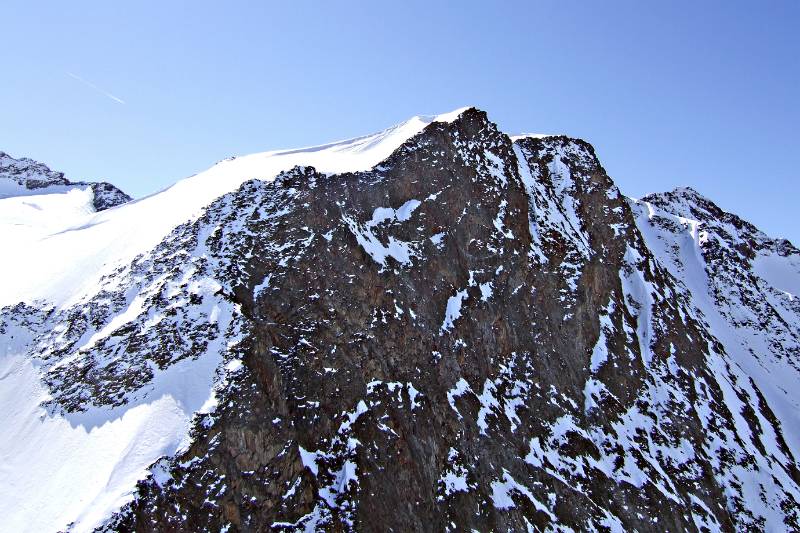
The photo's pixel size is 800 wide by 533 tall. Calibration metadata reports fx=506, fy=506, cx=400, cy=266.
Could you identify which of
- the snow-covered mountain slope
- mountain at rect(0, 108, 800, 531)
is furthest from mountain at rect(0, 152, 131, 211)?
mountain at rect(0, 108, 800, 531)

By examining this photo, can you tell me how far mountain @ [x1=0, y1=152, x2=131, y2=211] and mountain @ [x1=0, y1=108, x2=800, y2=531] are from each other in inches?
1866

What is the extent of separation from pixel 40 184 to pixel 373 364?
101521 millimetres

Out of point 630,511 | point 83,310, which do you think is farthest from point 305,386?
point 630,511

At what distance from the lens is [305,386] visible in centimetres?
2728

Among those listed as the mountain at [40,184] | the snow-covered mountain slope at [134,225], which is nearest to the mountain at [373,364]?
the snow-covered mountain slope at [134,225]

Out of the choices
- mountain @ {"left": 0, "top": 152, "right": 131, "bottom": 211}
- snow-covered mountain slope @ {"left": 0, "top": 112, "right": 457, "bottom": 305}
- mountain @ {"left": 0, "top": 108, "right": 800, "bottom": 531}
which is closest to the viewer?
mountain @ {"left": 0, "top": 108, "right": 800, "bottom": 531}

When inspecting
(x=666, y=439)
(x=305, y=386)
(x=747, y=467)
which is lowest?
(x=747, y=467)

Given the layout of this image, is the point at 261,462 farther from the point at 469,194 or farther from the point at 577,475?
the point at 469,194

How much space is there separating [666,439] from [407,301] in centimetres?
2523

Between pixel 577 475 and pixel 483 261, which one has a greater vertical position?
pixel 483 261

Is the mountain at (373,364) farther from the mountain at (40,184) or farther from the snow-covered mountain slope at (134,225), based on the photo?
the mountain at (40,184)

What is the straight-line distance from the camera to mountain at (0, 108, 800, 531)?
23.1 metres

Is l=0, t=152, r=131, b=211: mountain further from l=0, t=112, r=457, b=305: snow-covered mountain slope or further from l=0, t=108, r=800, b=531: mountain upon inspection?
l=0, t=108, r=800, b=531: mountain

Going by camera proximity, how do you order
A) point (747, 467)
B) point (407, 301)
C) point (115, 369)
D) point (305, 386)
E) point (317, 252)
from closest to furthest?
point (115, 369), point (305, 386), point (317, 252), point (407, 301), point (747, 467)
